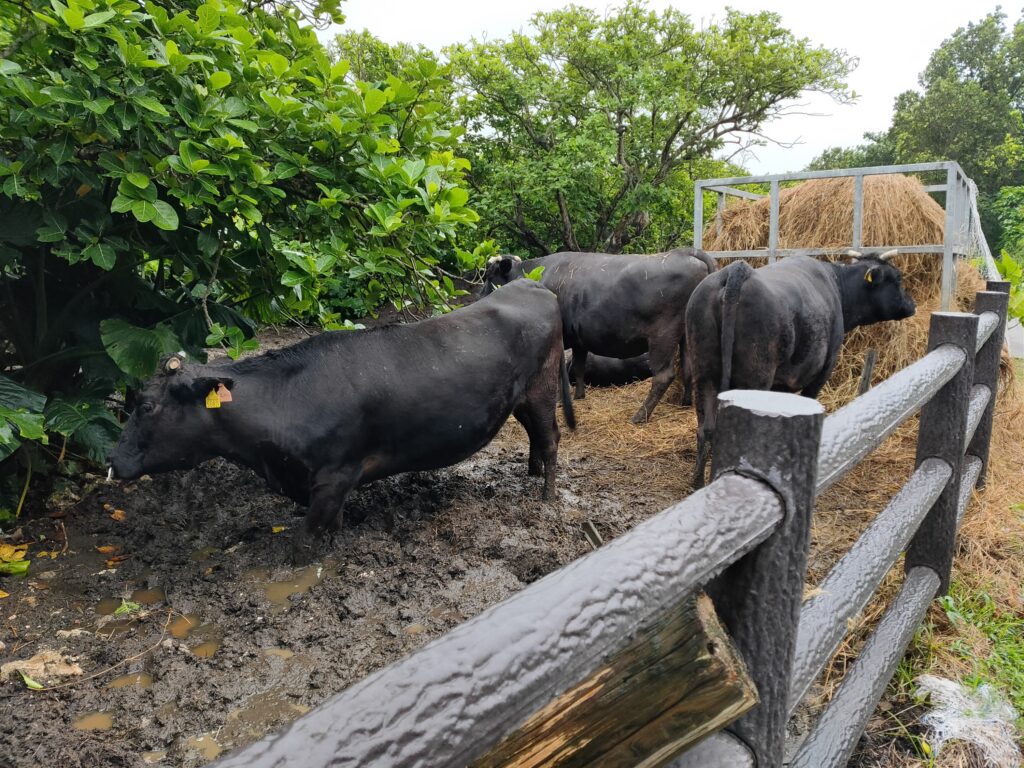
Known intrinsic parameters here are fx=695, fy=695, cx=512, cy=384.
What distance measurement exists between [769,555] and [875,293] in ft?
16.8

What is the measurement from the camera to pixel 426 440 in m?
3.87

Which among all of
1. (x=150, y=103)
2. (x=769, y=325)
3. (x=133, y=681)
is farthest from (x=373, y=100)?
(x=769, y=325)

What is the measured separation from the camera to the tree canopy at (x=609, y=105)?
1114cm

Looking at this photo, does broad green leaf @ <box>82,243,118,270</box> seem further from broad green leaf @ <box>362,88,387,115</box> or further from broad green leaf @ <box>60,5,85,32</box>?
broad green leaf @ <box>362,88,387,115</box>

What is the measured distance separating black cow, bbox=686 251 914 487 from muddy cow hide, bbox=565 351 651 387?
2.73 m

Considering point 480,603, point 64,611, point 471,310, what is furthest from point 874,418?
point 64,611

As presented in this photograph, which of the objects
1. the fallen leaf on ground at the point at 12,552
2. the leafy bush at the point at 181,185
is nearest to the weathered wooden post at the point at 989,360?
the leafy bush at the point at 181,185

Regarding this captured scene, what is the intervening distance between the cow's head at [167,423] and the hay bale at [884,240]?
5.02 meters

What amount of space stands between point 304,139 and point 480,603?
2314 millimetres

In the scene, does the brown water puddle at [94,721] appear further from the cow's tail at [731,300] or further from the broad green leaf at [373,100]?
the cow's tail at [731,300]

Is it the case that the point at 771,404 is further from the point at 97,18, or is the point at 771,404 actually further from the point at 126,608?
the point at 126,608

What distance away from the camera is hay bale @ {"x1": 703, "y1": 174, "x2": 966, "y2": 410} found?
6.15 meters

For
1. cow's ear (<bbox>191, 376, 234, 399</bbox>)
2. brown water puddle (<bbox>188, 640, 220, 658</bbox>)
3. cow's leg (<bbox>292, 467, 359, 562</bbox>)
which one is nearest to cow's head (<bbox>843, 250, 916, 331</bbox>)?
cow's leg (<bbox>292, 467, 359, 562</bbox>)

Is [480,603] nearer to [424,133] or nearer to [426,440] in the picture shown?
[426,440]
